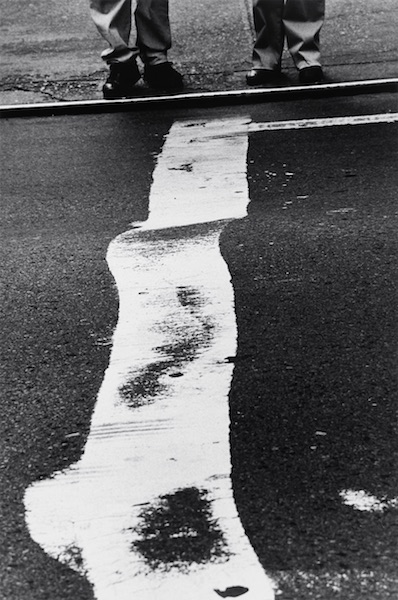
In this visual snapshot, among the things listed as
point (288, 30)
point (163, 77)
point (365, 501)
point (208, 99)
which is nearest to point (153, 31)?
point (163, 77)

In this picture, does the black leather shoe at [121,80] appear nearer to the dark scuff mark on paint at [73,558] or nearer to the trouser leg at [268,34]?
the trouser leg at [268,34]

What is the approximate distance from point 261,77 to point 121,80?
2.65 ft

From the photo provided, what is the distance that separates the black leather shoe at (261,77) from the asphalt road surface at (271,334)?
78 centimetres

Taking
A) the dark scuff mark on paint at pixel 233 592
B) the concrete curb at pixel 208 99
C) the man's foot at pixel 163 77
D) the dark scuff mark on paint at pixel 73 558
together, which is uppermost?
the dark scuff mark on paint at pixel 233 592

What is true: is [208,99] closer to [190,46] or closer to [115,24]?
[115,24]

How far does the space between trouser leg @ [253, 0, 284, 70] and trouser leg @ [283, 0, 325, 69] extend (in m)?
0.06

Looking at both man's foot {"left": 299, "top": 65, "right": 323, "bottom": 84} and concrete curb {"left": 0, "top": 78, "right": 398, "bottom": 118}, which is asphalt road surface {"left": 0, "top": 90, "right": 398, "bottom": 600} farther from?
man's foot {"left": 299, "top": 65, "right": 323, "bottom": 84}

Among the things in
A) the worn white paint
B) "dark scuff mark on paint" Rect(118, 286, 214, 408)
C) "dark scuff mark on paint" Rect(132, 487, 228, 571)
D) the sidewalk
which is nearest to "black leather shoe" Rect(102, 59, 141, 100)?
the sidewalk

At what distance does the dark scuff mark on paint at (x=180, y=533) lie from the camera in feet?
7.90

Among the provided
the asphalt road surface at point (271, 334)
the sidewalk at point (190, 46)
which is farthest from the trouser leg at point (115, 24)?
the asphalt road surface at point (271, 334)

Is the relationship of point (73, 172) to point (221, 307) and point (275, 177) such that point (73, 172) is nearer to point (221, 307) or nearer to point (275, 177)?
point (275, 177)

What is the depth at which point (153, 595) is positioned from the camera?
229 cm

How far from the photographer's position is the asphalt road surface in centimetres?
247

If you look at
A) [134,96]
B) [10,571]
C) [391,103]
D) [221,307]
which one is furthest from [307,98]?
[10,571]
